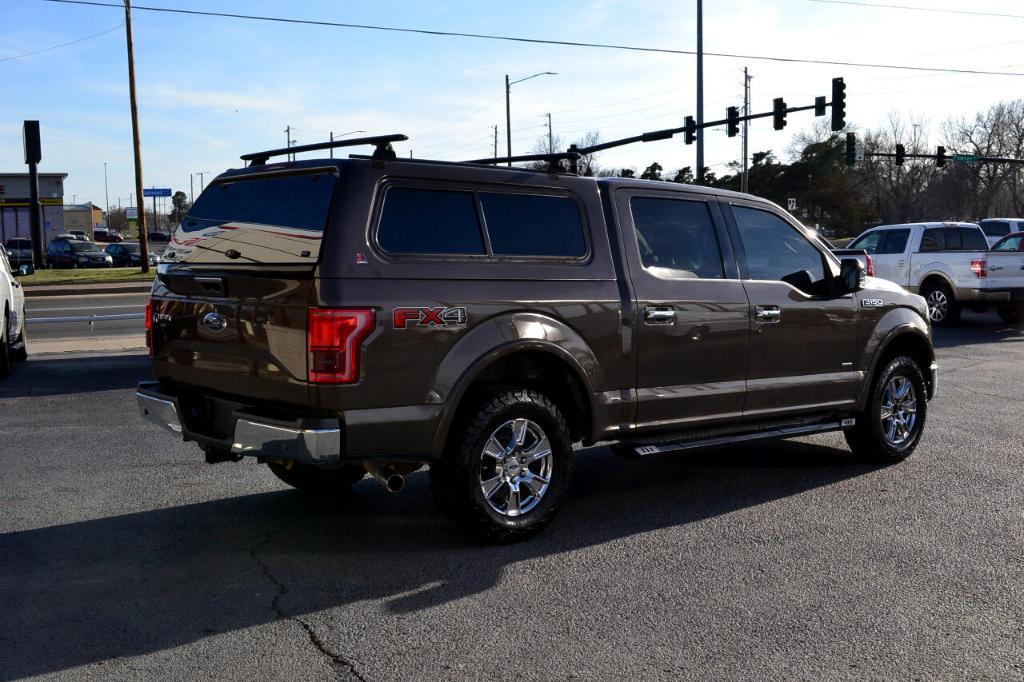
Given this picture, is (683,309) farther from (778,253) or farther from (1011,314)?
(1011,314)

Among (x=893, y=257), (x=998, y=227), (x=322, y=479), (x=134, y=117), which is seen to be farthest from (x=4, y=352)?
(x=998, y=227)

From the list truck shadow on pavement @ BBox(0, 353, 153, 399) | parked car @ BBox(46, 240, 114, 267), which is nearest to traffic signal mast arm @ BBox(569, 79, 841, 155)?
truck shadow on pavement @ BBox(0, 353, 153, 399)

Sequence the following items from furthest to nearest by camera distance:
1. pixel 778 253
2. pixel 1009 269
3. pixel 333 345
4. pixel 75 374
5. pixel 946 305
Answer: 1. pixel 946 305
2. pixel 1009 269
3. pixel 75 374
4. pixel 778 253
5. pixel 333 345

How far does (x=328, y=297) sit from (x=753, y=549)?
2530mm

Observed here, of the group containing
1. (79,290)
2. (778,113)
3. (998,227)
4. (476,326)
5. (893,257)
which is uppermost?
(778,113)

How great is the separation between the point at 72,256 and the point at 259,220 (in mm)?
43779

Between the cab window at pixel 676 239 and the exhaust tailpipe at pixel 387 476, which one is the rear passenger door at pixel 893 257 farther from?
the exhaust tailpipe at pixel 387 476

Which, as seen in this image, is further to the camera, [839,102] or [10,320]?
[839,102]

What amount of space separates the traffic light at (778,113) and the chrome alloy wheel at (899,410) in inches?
1008

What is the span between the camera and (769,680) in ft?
12.0

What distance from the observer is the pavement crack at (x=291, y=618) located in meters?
3.76

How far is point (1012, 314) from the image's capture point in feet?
62.5

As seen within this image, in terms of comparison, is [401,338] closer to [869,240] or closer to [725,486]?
[725,486]

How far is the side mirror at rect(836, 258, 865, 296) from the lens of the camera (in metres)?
6.80
